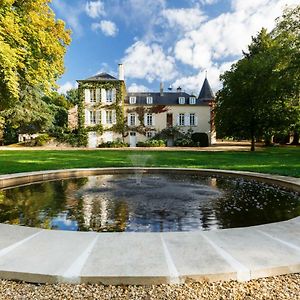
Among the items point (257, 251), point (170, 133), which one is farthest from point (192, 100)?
point (257, 251)

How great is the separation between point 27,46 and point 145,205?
7.89 metres

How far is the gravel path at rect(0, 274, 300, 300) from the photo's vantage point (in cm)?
266

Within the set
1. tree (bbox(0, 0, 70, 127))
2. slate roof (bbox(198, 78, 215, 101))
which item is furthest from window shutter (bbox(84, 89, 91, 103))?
tree (bbox(0, 0, 70, 127))

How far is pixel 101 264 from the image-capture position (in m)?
3.10

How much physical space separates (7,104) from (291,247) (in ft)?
34.6

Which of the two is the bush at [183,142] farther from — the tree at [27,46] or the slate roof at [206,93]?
the tree at [27,46]

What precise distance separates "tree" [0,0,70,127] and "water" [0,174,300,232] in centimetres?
347

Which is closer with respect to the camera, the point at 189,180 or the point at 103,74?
the point at 189,180

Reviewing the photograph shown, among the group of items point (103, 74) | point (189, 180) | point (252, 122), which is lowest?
point (189, 180)

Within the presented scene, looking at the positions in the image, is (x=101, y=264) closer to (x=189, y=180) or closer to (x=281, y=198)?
(x=281, y=198)

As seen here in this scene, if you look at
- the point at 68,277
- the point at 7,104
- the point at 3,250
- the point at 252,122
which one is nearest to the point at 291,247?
the point at 68,277

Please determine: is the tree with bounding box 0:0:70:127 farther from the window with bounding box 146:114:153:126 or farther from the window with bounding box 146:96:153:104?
the window with bounding box 146:96:153:104

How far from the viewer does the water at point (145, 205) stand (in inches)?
207

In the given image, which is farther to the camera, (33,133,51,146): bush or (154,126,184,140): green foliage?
(154,126,184,140): green foliage
